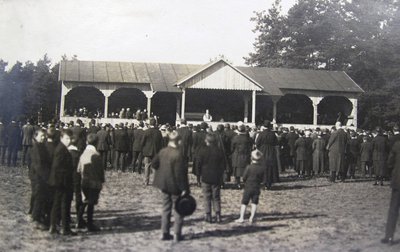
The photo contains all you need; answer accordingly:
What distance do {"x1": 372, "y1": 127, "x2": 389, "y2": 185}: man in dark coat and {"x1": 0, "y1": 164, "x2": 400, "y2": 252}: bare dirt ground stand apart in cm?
240

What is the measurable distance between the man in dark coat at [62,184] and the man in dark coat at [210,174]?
2.83m

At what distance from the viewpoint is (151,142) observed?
1662 centimetres

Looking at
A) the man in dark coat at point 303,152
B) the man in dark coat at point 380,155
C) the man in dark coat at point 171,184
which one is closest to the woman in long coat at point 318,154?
the man in dark coat at point 303,152

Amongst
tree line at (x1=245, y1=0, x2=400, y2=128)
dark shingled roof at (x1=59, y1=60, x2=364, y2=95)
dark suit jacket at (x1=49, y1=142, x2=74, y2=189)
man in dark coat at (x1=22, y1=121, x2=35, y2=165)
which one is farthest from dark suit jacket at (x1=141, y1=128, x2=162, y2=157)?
tree line at (x1=245, y1=0, x2=400, y2=128)

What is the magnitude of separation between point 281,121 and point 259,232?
28.7m

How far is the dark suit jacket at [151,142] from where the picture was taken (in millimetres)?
16562

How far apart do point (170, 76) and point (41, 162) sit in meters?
27.6

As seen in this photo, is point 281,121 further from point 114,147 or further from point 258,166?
point 258,166

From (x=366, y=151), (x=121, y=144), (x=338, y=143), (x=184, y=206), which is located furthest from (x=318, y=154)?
(x=184, y=206)

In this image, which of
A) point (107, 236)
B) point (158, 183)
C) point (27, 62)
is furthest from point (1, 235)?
point (27, 62)

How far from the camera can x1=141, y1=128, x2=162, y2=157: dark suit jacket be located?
16.6 metres

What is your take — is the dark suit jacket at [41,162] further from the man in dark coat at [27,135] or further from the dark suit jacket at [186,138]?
the man in dark coat at [27,135]

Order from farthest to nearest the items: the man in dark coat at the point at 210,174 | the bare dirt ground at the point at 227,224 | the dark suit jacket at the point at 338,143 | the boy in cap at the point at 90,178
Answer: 1. the dark suit jacket at the point at 338,143
2. the man in dark coat at the point at 210,174
3. the boy in cap at the point at 90,178
4. the bare dirt ground at the point at 227,224

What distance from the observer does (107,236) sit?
9094 mm
